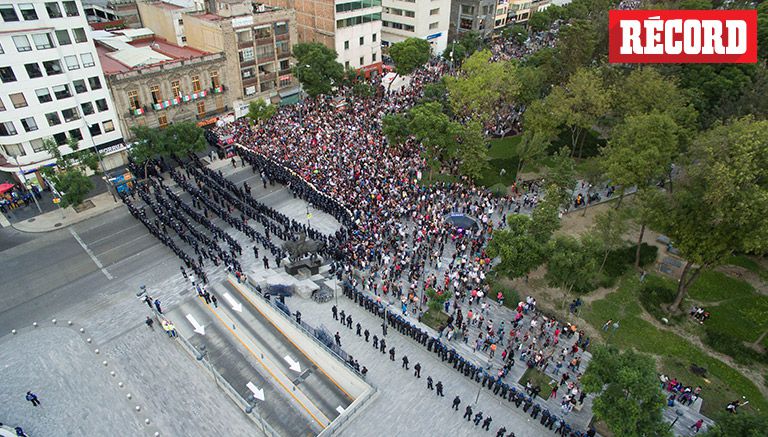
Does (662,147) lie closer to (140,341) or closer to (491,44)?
(140,341)

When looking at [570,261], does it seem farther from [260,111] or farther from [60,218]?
[60,218]

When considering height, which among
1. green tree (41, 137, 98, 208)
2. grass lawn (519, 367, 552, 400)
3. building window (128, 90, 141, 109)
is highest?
building window (128, 90, 141, 109)

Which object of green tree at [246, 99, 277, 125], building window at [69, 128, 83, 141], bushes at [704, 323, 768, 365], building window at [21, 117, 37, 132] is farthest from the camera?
green tree at [246, 99, 277, 125]

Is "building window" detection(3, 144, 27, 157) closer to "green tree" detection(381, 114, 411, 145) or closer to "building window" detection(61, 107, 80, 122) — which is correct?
"building window" detection(61, 107, 80, 122)

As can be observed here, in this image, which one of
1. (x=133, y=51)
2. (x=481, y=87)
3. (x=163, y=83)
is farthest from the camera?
(x=133, y=51)

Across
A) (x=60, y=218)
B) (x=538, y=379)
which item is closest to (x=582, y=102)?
(x=538, y=379)

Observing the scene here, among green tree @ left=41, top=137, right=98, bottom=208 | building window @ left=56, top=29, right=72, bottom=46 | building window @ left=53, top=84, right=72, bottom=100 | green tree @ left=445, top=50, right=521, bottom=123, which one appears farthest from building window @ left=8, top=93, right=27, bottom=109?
green tree @ left=445, top=50, right=521, bottom=123
